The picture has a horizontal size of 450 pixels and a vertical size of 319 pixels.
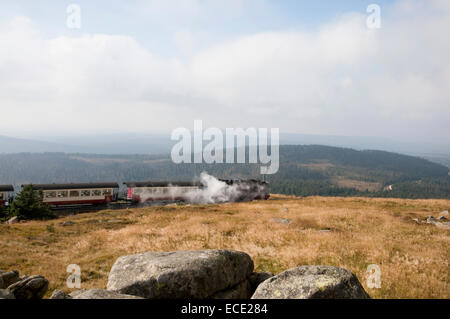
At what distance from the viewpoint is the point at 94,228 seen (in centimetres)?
2914

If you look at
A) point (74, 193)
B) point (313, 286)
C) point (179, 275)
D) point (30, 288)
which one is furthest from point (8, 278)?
point (74, 193)

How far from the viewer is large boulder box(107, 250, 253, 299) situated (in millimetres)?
7582

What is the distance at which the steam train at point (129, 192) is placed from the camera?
47.3 meters

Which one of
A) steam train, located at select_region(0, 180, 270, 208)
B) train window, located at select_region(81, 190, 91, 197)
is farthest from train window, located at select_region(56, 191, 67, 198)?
train window, located at select_region(81, 190, 91, 197)

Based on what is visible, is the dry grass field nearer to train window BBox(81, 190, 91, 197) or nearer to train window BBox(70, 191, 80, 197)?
train window BBox(70, 191, 80, 197)

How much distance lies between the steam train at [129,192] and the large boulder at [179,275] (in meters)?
44.3

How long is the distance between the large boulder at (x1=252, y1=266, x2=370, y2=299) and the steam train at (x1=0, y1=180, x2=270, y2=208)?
47.9 m

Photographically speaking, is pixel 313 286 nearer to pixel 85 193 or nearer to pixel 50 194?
pixel 85 193

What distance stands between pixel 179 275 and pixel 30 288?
519 cm

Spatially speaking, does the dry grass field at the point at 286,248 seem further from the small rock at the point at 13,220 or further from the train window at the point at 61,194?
the train window at the point at 61,194

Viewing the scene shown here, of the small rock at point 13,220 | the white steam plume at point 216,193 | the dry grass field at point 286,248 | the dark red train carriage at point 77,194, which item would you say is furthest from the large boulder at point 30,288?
the white steam plume at point 216,193
